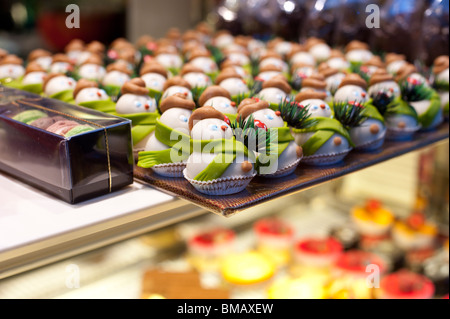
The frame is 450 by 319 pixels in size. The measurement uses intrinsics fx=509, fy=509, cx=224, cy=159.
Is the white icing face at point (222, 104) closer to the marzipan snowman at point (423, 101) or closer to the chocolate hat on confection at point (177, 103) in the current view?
the chocolate hat on confection at point (177, 103)

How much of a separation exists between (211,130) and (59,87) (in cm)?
57

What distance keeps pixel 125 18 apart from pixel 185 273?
8.15ft

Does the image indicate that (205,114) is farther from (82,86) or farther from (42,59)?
(42,59)

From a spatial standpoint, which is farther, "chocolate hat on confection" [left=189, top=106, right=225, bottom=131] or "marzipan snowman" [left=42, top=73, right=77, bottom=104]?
"marzipan snowman" [left=42, top=73, right=77, bottom=104]

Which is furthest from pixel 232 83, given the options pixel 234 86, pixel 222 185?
pixel 222 185

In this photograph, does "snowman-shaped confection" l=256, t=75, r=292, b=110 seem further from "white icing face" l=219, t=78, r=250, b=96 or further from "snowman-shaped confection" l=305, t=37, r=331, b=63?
"snowman-shaped confection" l=305, t=37, r=331, b=63

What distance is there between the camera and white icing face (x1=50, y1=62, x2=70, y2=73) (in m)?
1.57

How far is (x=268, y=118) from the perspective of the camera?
3.37ft

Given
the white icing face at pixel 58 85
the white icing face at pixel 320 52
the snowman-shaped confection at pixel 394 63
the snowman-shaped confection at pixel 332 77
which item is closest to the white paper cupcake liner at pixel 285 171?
the snowman-shaped confection at pixel 332 77

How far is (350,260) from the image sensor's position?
1.82 metres

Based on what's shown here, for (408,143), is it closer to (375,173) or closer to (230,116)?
(230,116)

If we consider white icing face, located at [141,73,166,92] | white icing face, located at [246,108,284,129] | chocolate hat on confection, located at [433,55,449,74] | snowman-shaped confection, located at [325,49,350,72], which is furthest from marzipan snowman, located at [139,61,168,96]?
chocolate hat on confection, located at [433,55,449,74]

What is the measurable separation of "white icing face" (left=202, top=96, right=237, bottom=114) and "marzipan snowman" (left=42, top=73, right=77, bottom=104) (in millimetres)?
374

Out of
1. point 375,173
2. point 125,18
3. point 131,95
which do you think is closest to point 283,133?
point 131,95
